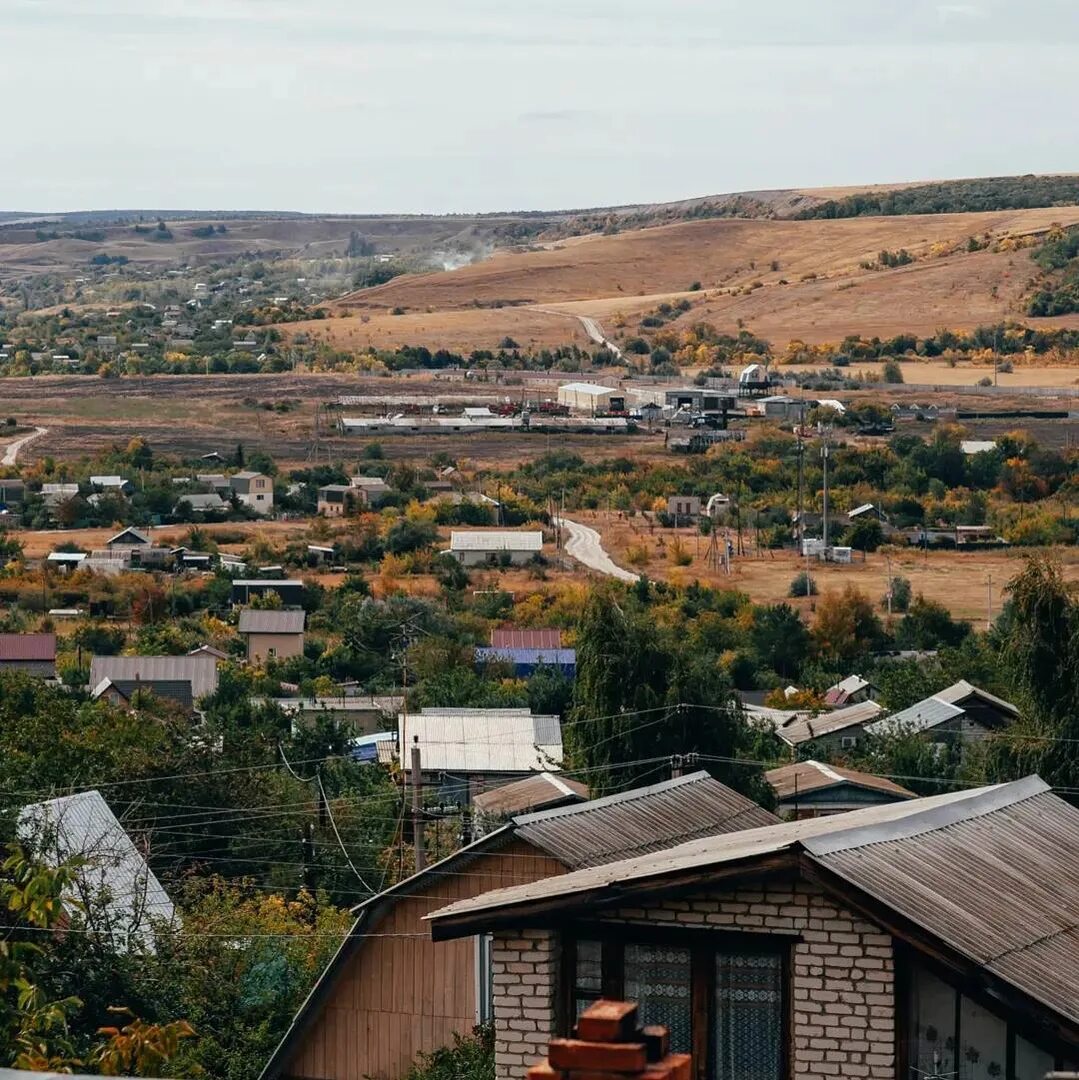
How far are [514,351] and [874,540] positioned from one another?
71.6m

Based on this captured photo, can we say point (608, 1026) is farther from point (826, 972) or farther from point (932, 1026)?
point (932, 1026)

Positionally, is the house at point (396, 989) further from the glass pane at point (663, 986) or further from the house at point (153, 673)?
the house at point (153, 673)

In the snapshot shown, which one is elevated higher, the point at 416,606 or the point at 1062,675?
the point at 1062,675

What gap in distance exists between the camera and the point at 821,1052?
24.0 feet

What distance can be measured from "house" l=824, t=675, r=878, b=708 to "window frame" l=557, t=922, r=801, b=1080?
96.1 feet

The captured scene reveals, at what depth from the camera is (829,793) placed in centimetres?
2380

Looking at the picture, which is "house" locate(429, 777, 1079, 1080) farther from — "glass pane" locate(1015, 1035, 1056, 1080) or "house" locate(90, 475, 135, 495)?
"house" locate(90, 475, 135, 495)

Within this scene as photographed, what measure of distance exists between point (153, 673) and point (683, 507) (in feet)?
96.2

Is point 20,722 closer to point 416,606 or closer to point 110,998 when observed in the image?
point 110,998

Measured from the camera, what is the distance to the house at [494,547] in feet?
186

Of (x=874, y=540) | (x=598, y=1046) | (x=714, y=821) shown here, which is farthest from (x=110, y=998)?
(x=874, y=540)

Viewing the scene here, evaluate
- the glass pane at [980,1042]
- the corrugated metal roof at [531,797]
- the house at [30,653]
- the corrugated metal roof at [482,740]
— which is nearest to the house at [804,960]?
the glass pane at [980,1042]

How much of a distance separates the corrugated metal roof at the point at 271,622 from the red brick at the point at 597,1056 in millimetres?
39979

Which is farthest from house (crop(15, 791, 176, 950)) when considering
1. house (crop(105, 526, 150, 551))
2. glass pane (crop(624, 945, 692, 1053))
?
house (crop(105, 526, 150, 551))
